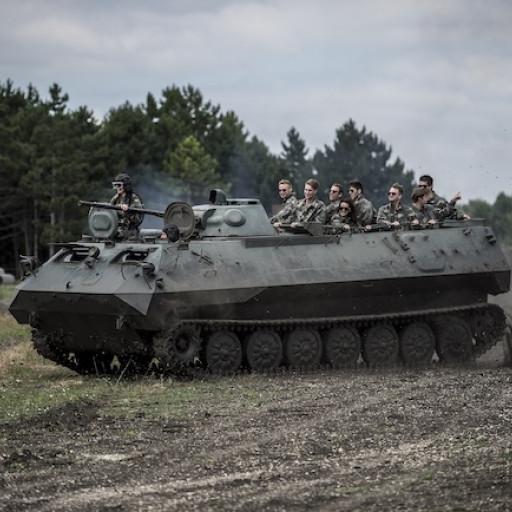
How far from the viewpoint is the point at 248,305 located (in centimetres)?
1867

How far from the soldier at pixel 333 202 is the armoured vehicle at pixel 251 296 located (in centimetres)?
70

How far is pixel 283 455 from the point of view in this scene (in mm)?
11258

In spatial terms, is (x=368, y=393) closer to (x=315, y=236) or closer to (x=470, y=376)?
(x=470, y=376)

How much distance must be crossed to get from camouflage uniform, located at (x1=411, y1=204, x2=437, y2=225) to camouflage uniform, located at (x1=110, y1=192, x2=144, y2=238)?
4.38m

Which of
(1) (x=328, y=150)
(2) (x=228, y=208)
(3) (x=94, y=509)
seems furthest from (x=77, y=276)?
(1) (x=328, y=150)

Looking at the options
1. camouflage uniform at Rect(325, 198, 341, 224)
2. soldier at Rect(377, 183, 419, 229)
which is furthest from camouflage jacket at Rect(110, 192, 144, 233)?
soldier at Rect(377, 183, 419, 229)

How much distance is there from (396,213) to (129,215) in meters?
4.21

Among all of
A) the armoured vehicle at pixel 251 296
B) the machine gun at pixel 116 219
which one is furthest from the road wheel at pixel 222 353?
the machine gun at pixel 116 219

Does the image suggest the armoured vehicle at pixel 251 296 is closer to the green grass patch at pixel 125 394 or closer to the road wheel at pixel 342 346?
the road wheel at pixel 342 346

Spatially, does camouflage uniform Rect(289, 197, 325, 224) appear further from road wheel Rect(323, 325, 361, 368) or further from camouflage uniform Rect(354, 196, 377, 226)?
road wheel Rect(323, 325, 361, 368)

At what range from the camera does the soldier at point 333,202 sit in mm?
20859

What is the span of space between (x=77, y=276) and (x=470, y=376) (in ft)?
17.1

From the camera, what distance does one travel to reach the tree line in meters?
59.1

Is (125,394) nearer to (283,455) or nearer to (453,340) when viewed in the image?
(283,455)
